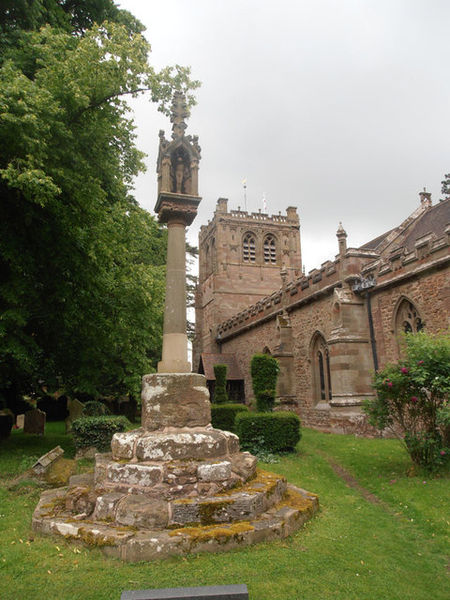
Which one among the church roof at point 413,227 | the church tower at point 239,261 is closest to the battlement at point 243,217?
the church tower at point 239,261

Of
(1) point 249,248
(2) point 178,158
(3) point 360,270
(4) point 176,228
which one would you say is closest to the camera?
(4) point 176,228

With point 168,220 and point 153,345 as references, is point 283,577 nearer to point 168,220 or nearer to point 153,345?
point 168,220

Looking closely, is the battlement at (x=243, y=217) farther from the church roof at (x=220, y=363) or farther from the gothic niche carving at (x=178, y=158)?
the gothic niche carving at (x=178, y=158)

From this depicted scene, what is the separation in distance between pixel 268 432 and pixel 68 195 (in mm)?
7811

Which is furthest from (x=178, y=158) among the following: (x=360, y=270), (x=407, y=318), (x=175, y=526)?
(x=360, y=270)

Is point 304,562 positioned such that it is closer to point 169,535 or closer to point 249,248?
point 169,535

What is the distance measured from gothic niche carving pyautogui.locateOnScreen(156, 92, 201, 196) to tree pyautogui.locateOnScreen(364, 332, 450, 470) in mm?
5188

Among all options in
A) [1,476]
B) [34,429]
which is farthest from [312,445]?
[34,429]

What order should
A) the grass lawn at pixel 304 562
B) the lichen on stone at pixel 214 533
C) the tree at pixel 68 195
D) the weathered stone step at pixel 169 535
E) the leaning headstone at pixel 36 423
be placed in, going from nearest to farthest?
the grass lawn at pixel 304 562
the weathered stone step at pixel 169 535
the lichen on stone at pixel 214 533
the tree at pixel 68 195
the leaning headstone at pixel 36 423

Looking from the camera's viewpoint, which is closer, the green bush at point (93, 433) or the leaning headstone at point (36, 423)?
the green bush at point (93, 433)

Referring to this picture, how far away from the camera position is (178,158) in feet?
23.6

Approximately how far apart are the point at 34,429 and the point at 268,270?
24214 millimetres

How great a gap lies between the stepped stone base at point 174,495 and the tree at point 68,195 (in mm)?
4481

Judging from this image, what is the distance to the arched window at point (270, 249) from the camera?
1448 inches
